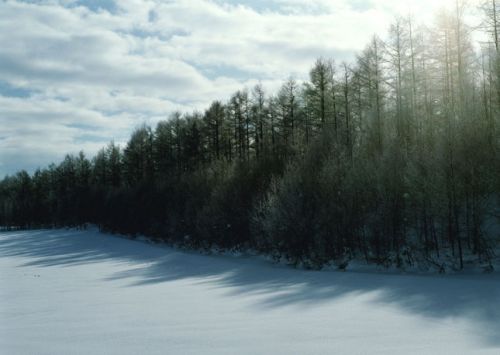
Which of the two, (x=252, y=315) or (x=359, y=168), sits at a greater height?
(x=359, y=168)

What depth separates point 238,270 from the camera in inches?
862

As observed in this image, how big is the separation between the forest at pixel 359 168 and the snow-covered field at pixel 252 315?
429 centimetres

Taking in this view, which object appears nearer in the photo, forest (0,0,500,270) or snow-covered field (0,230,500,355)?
snow-covered field (0,230,500,355)

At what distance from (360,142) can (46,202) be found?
85084mm

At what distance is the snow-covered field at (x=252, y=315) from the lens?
723 centimetres

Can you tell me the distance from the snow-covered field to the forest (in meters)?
4.29

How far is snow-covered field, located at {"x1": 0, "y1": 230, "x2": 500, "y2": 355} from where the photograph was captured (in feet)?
23.7

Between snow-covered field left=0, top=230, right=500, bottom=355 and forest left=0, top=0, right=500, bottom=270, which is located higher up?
forest left=0, top=0, right=500, bottom=270

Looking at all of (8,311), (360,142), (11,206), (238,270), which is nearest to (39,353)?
(8,311)

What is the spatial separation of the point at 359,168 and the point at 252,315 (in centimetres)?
1467

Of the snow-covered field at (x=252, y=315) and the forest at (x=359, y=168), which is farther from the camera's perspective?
the forest at (x=359, y=168)

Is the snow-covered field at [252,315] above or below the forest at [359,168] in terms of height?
below

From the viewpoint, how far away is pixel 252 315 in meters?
10.1

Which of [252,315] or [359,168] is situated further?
[359,168]
